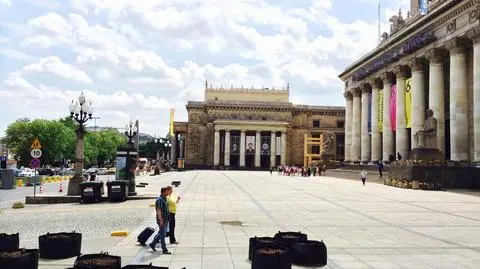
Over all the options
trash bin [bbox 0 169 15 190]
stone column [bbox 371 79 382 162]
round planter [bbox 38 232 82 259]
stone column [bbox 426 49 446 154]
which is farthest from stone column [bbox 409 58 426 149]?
round planter [bbox 38 232 82 259]

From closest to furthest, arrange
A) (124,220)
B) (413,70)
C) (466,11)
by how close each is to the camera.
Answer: (124,220), (466,11), (413,70)

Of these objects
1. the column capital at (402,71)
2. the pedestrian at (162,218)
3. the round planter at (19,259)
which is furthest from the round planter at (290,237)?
the column capital at (402,71)

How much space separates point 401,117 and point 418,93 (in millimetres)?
4598

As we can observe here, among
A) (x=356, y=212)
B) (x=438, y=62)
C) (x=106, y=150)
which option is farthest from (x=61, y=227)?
(x=106, y=150)

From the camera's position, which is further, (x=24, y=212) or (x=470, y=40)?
(x=470, y=40)

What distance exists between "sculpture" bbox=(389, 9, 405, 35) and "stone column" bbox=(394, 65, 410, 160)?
7.30m

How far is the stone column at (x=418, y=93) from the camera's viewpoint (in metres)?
47.6

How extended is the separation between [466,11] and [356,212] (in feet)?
92.6

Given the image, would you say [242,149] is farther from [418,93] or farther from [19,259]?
[19,259]

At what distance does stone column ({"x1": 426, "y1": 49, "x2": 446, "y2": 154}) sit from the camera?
44.3 m

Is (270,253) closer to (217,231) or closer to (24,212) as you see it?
(217,231)

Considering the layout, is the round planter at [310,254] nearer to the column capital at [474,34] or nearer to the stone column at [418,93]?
the column capital at [474,34]

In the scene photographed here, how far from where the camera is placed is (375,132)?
200 ft

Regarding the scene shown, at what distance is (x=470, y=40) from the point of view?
133 ft
